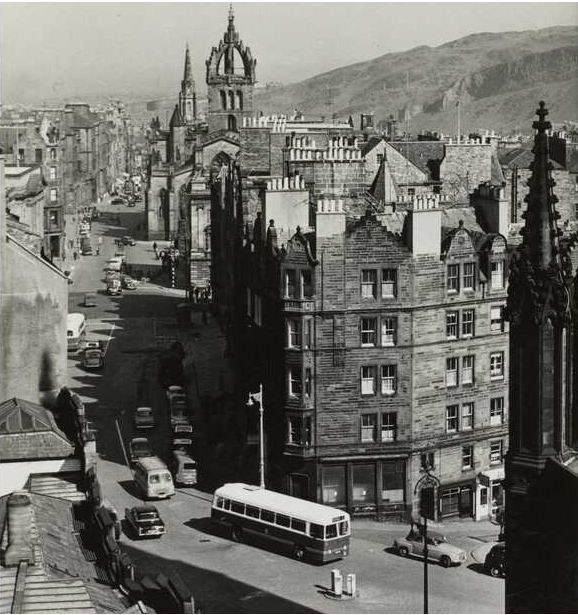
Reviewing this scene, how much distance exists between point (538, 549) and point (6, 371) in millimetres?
31793

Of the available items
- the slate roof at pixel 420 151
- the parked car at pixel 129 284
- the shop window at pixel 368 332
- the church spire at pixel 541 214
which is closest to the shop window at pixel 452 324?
the shop window at pixel 368 332

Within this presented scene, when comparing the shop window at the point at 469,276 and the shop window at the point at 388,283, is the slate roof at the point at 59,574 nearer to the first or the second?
the shop window at the point at 388,283

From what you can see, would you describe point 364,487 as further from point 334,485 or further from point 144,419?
point 144,419

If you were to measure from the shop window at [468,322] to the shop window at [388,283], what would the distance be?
4030 millimetres

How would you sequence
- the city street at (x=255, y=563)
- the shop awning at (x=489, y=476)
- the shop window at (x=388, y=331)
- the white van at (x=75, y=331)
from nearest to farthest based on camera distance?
the city street at (x=255, y=563) → the shop window at (x=388, y=331) → the shop awning at (x=489, y=476) → the white van at (x=75, y=331)

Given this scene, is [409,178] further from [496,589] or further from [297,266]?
[496,589]

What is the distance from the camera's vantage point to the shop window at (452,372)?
61.1 meters

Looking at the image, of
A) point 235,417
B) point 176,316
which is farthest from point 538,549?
point 176,316

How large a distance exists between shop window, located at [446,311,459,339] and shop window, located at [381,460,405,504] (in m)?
6.28

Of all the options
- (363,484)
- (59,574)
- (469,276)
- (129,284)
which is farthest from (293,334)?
(129,284)

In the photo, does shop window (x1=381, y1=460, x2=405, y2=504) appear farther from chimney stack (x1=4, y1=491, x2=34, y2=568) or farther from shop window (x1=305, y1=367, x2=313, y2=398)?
chimney stack (x1=4, y1=491, x2=34, y2=568)

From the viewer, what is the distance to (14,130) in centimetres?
15838

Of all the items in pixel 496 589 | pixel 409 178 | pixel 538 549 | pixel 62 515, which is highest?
pixel 409 178

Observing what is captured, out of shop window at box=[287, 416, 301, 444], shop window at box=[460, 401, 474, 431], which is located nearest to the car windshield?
shop window at box=[287, 416, 301, 444]
